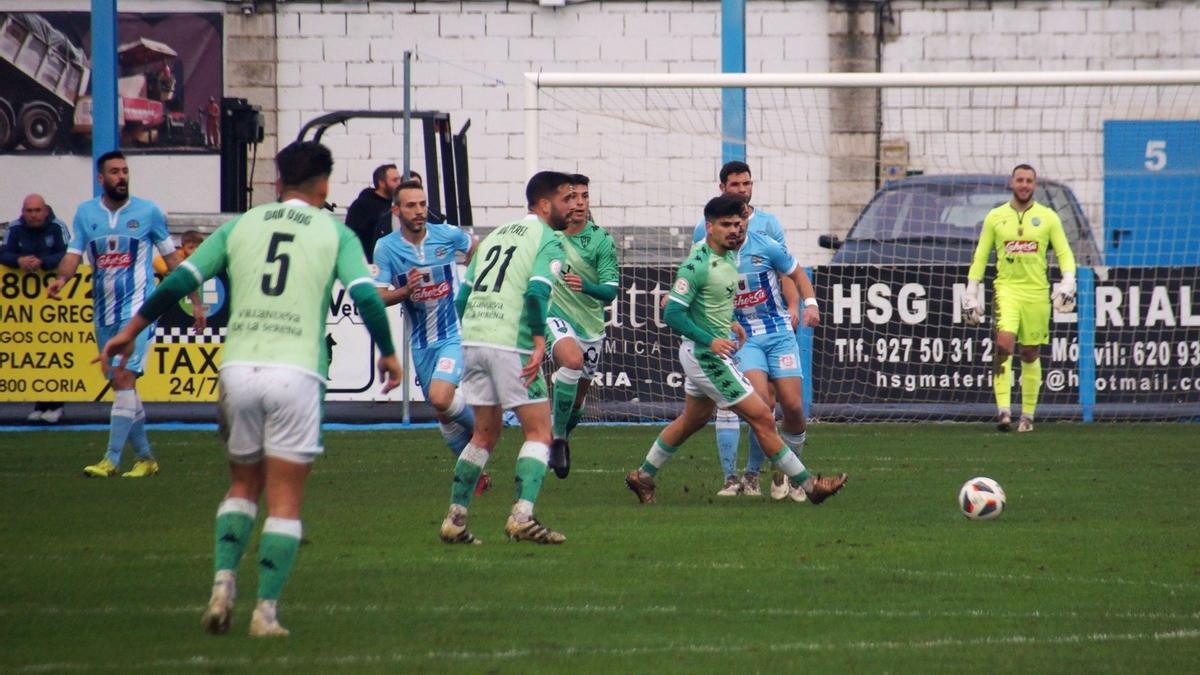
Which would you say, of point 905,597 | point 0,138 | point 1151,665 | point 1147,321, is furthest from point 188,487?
point 0,138

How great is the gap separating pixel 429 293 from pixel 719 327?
2308mm

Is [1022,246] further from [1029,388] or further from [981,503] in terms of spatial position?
[981,503]

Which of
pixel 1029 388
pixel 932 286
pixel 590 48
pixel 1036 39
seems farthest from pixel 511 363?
pixel 1036 39

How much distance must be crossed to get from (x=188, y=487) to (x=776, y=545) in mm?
4682

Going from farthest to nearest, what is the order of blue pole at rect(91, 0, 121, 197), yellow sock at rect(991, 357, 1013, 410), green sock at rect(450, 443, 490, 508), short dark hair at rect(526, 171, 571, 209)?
1. blue pole at rect(91, 0, 121, 197)
2. yellow sock at rect(991, 357, 1013, 410)
3. short dark hair at rect(526, 171, 571, 209)
4. green sock at rect(450, 443, 490, 508)

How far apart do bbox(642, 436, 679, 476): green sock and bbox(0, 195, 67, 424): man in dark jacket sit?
8.34 metres

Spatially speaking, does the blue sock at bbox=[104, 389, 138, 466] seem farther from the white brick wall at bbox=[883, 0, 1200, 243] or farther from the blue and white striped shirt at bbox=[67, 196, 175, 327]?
the white brick wall at bbox=[883, 0, 1200, 243]

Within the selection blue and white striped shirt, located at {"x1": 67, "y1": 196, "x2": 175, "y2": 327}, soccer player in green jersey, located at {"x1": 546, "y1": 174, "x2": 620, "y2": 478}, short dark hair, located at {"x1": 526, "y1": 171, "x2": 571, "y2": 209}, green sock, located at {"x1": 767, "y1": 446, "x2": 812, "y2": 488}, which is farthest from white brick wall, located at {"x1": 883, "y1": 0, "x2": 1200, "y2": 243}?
short dark hair, located at {"x1": 526, "y1": 171, "x2": 571, "y2": 209}

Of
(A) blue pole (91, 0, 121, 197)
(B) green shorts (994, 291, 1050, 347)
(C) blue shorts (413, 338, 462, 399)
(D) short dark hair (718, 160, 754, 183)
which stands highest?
(A) blue pole (91, 0, 121, 197)

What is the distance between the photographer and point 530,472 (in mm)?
9000

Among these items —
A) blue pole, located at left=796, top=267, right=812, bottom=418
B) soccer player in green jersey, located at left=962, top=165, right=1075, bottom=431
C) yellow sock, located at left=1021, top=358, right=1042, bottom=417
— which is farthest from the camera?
blue pole, located at left=796, top=267, right=812, bottom=418

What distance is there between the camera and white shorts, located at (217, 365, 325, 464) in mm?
6527

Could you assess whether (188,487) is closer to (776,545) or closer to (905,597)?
(776,545)

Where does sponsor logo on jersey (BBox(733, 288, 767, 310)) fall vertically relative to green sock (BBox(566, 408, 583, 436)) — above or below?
above
